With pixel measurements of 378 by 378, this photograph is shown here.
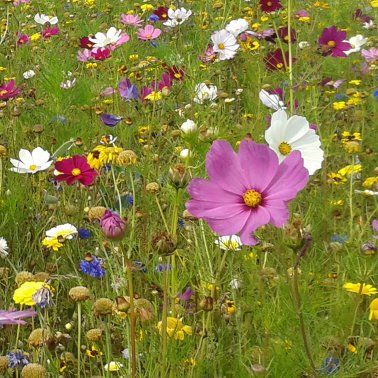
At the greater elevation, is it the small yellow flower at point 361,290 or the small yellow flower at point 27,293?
the small yellow flower at point 27,293

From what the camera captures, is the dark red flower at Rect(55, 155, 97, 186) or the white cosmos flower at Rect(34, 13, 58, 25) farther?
the white cosmos flower at Rect(34, 13, 58, 25)

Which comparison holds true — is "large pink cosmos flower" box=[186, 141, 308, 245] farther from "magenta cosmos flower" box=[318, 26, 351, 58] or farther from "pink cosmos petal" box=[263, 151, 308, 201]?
"magenta cosmos flower" box=[318, 26, 351, 58]

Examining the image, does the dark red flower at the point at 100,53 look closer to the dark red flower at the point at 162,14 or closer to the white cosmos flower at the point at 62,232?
the dark red flower at the point at 162,14

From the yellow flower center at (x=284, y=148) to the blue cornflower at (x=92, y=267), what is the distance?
441 mm

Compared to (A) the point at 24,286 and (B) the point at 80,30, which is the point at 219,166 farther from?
(B) the point at 80,30

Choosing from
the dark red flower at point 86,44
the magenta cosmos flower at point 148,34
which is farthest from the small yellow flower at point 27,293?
the magenta cosmos flower at point 148,34

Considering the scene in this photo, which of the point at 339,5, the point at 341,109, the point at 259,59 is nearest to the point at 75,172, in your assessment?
the point at 341,109

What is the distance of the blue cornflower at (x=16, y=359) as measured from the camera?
0.93 meters

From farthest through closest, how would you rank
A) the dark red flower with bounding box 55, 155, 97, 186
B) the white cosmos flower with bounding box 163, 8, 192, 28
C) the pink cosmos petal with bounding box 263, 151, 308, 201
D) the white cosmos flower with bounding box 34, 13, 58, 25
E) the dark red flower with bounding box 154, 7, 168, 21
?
1. the white cosmos flower with bounding box 34, 13, 58, 25
2. the dark red flower with bounding box 154, 7, 168, 21
3. the white cosmos flower with bounding box 163, 8, 192, 28
4. the dark red flower with bounding box 55, 155, 97, 186
5. the pink cosmos petal with bounding box 263, 151, 308, 201

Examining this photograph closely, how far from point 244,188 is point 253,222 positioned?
6 centimetres

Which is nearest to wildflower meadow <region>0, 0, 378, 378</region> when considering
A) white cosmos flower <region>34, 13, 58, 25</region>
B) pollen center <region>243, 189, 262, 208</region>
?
pollen center <region>243, 189, 262, 208</region>

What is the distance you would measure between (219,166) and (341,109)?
1337 millimetres

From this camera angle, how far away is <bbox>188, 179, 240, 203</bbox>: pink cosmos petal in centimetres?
67

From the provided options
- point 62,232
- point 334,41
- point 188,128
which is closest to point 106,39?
point 334,41
